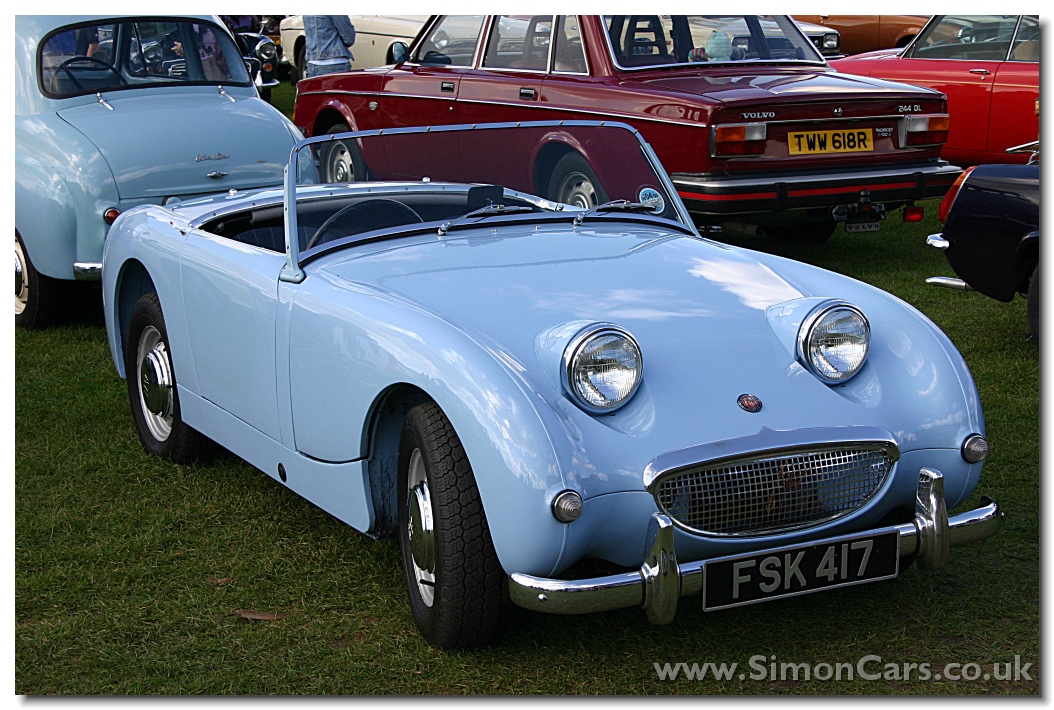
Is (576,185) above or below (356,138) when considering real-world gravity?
below

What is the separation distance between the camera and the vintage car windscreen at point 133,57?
7.03 m

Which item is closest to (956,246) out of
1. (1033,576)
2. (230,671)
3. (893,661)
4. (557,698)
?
(1033,576)

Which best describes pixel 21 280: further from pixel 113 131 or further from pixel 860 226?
pixel 860 226

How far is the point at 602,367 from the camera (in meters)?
2.88

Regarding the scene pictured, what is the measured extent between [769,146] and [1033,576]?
A: 13.1 ft

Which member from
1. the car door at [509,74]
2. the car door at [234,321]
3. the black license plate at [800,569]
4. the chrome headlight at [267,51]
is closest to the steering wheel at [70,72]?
the chrome headlight at [267,51]

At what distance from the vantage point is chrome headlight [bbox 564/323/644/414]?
284cm

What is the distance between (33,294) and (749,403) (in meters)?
4.99

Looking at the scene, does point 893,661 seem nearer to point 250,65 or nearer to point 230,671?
point 230,671

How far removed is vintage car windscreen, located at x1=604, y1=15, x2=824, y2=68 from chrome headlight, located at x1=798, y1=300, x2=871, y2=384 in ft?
15.4

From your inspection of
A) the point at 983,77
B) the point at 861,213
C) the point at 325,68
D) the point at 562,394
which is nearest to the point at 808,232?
the point at 861,213

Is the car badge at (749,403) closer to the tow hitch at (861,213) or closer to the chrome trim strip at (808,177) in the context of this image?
the chrome trim strip at (808,177)

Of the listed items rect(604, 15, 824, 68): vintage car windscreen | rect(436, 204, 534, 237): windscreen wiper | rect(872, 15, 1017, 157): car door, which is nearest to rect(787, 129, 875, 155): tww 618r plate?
rect(604, 15, 824, 68): vintage car windscreen

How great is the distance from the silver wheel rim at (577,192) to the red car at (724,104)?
2.71 metres
